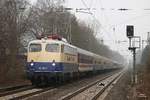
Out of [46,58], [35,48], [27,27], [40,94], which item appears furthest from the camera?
[27,27]

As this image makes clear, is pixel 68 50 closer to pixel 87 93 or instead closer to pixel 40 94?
pixel 87 93

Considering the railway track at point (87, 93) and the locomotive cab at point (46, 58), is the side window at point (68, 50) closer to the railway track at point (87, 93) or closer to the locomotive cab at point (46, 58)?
the locomotive cab at point (46, 58)

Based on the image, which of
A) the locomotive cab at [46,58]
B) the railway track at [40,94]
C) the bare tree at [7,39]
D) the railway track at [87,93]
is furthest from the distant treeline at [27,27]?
the railway track at [40,94]

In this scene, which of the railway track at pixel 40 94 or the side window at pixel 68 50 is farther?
the side window at pixel 68 50

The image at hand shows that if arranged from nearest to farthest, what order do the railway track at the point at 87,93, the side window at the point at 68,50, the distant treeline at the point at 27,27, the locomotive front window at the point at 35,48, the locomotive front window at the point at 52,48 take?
the railway track at the point at 87,93 < the locomotive front window at the point at 52,48 < the locomotive front window at the point at 35,48 < the side window at the point at 68,50 < the distant treeline at the point at 27,27

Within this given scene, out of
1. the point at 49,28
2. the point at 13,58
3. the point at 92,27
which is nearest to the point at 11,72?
the point at 13,58

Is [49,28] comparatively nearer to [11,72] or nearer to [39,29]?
[39,29]

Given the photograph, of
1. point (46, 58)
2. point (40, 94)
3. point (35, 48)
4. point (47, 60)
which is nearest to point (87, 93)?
point (40, 94)

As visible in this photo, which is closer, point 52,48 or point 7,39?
point 52,48

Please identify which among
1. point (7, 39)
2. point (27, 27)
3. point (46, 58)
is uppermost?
point (27, 27)

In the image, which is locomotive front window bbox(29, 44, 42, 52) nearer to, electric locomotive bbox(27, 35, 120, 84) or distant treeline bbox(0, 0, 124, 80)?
electric locomotive bbox(27, 35, 120, 84)

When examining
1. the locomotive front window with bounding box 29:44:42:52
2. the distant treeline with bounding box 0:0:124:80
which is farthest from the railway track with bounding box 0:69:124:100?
the distant treeline with bounding box 0:0:124:80

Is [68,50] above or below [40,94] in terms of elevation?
above

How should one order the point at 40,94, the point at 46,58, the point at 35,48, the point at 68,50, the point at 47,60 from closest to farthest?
the point at 40,94, the point at 47,60, the point at 46,58, the point at 35,48, the point at 68,50
